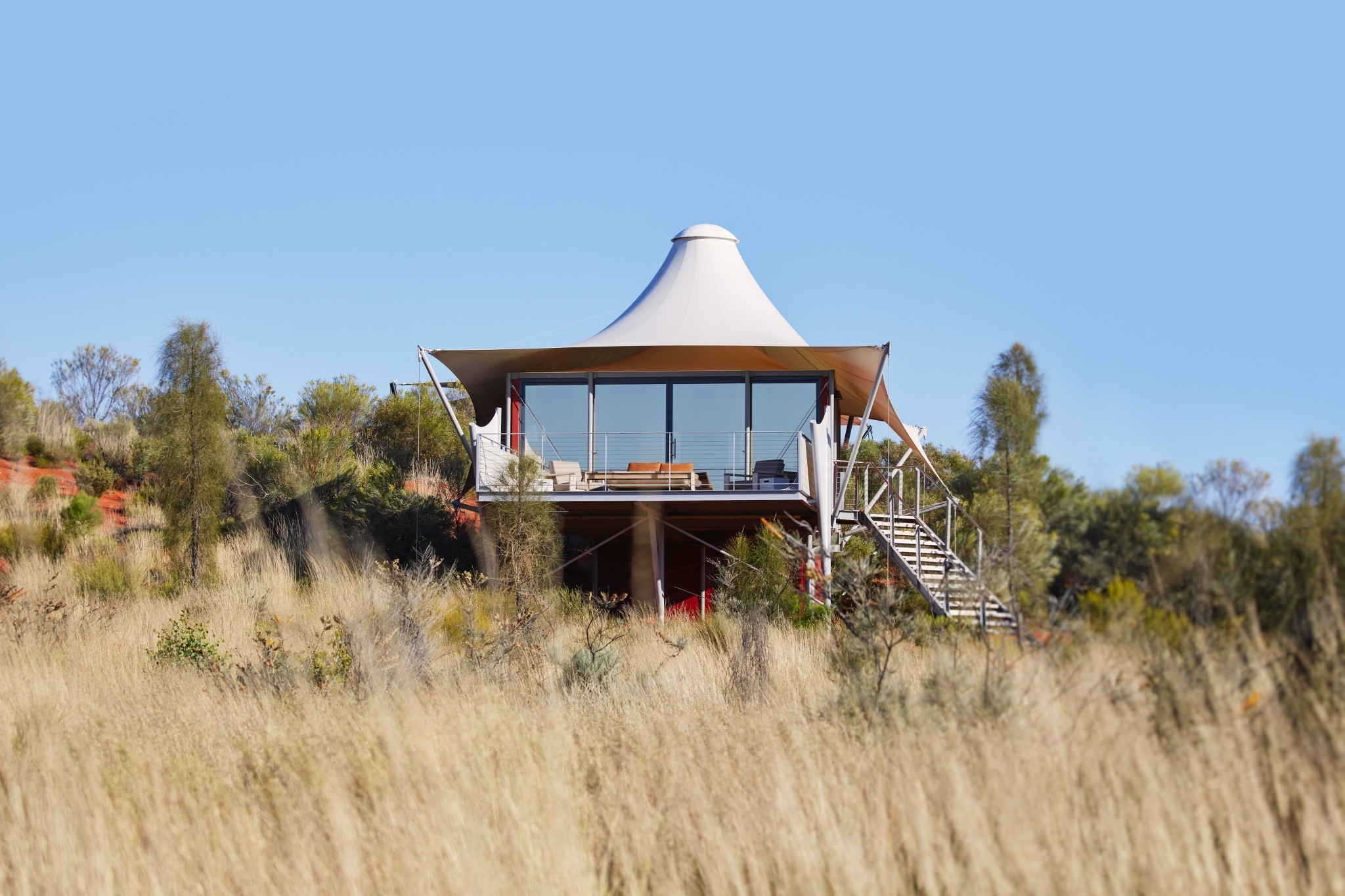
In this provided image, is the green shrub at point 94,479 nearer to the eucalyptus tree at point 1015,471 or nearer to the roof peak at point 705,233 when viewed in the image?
the roof peak at point 705,233

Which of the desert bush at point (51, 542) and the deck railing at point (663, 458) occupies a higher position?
the deck railing at point (663, 458)

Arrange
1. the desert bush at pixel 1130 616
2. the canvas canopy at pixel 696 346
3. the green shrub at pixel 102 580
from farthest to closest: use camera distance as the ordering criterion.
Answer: the canvas canopy at pixel 696 346 → the green shrub at pixel 102 580 → the desert bush at pixel 1130 616

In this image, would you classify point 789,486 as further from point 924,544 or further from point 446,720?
point 446,720

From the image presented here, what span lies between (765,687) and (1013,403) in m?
2.70

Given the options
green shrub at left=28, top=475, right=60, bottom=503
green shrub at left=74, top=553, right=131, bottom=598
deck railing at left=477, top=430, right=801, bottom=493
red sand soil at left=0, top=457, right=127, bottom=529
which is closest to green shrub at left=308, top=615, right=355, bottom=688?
deck railing at left=477, top=430, right=801, bottom=493

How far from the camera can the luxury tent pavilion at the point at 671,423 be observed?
1705cm

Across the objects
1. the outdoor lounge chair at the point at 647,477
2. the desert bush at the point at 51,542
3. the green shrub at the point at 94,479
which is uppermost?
the green shrub at the point at 94,479

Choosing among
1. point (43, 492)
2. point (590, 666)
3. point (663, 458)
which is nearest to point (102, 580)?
point (43, 492)

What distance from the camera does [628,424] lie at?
Result: 18.1 meters

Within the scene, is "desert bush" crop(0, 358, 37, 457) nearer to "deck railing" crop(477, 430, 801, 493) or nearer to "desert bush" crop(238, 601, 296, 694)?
"deck railing" crop(477, 430, 801, 493)

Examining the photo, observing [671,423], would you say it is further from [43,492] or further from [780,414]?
[43,492]

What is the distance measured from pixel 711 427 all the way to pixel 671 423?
57 centimetres

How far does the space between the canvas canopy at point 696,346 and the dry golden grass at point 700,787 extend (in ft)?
29.2

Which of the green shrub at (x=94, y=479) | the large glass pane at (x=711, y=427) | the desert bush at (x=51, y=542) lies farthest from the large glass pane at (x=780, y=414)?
the green shrub at (x=94, y=479)
